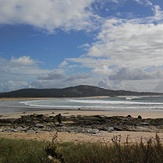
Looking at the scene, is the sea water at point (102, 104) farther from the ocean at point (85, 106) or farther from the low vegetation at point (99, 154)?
the low vegetation at point (99, 154)

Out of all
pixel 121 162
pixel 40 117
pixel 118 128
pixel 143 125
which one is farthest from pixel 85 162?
pixel 40 117

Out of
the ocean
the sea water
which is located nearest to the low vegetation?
the ocean

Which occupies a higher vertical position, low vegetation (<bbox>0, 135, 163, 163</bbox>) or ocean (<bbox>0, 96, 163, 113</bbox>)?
low vegetation (<bbox>0, 135, 163, 163</bbox>)

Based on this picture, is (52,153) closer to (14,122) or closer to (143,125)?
(143,125)

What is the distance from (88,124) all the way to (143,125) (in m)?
4.00

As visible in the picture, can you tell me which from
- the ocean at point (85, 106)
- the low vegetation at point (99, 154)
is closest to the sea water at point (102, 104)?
the ocean at point (85, 106)

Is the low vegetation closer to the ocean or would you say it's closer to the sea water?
the ocean

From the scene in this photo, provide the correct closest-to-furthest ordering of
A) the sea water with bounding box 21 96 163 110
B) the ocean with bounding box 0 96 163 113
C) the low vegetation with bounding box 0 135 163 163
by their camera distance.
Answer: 1. the low vegetation with bounding box 0 135 163 163
2. the ocean with bounding box 0 96 163 113
3. the sea water with bounding box 21 96 163 110

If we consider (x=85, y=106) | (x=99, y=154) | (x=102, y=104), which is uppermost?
(x=99, y=154)

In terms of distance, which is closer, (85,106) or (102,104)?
(85,106)

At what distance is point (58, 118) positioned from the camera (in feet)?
84.1

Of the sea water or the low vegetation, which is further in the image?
the sea water

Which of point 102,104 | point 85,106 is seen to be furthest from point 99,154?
point 102,104

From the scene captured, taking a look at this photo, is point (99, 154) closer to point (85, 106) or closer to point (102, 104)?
point (85, 106)
